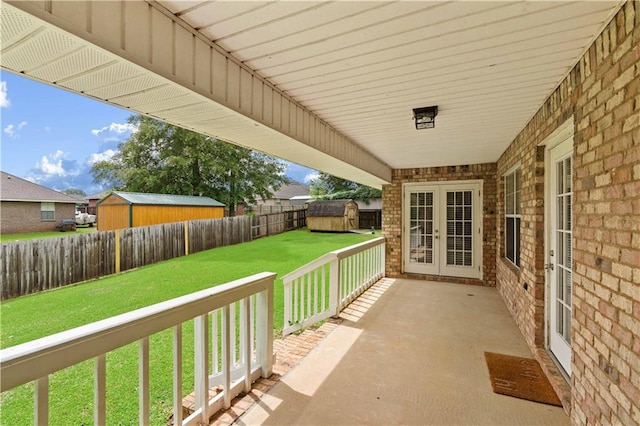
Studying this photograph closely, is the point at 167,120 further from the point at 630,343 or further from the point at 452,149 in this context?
the point at 452,149

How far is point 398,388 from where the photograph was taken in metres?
2.46

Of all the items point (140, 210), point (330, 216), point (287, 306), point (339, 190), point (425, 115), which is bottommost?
point (287, 306)

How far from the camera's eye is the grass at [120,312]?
7.81ft

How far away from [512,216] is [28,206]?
2142 cm

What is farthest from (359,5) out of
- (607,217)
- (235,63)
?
(607,217)

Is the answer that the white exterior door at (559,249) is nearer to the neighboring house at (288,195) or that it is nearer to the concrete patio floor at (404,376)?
the concrete patio floor at (404,376)

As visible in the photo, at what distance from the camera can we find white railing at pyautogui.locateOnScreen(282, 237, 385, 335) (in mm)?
3742

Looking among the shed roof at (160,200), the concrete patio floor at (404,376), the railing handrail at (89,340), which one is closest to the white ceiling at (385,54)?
the railing handrail at (89,340)

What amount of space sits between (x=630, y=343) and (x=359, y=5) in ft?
6.63

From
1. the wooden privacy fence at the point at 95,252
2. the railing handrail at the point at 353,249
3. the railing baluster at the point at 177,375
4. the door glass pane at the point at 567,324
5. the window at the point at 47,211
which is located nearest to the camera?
the railing baluster at the point at 177,375

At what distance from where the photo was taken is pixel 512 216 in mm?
4551

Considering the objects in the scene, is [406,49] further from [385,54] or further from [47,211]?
[47,211]

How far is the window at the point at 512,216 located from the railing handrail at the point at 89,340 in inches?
163

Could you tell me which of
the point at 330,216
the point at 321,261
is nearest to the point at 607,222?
the point at 321,261
